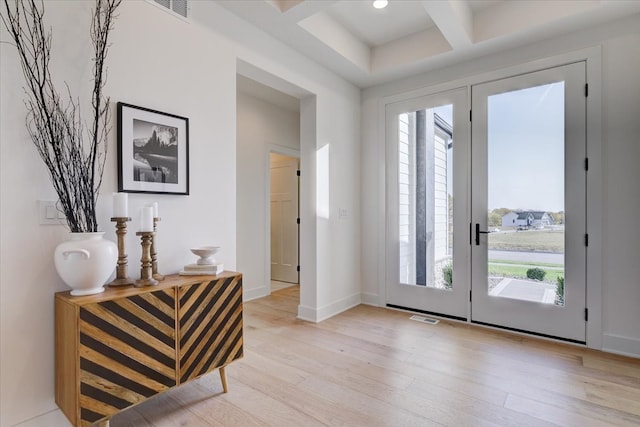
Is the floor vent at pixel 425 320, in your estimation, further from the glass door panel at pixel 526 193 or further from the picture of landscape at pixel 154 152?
the picture of landscape at pixel 154 152

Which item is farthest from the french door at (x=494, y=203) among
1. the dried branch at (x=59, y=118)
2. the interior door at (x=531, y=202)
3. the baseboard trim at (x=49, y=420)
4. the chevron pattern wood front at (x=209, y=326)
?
the baseboard trim at (x=49, y=420)

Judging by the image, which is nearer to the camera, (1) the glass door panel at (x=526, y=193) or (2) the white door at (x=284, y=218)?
(1) the glass door panel at (x=526, y=193)

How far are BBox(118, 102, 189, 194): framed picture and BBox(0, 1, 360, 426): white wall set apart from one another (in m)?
0.06

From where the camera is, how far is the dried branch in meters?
1.56

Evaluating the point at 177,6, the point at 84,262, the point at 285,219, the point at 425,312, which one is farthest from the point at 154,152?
the point at 285,219

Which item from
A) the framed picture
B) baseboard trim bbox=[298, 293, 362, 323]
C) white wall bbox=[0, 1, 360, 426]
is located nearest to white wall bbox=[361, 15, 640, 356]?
baseboard trim bbox=[298, 293, 362, 323]

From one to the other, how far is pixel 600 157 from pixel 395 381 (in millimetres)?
2432

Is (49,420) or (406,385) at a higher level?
(49,420)

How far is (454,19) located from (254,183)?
2902 millimetres

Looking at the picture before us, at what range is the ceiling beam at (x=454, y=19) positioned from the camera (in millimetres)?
2448

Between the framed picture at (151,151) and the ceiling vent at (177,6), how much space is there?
69 cm

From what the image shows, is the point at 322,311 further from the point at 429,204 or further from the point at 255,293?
the point at 429,204

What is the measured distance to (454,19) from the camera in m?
2.58

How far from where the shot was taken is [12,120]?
5.00 ft
